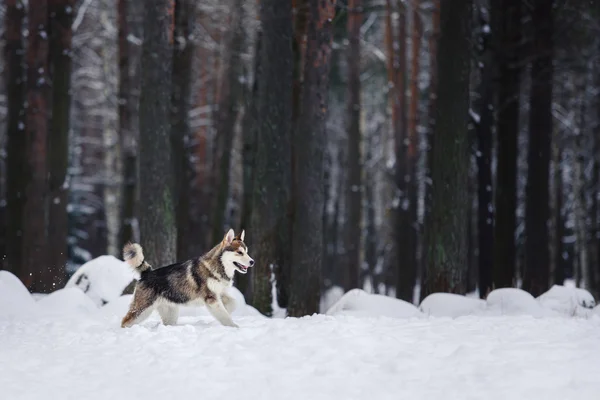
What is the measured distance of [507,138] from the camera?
16531 mm

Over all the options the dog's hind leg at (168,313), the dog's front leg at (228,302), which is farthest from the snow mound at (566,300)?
the dog's hind leg at (168,313)

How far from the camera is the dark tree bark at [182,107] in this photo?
1962 centimetres

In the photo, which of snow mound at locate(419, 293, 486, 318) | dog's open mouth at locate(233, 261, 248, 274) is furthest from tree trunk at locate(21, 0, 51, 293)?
snow mound at locate(419, 293, 486, 318)

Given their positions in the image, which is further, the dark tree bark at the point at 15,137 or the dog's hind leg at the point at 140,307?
the dark tree bark at the point at 15,137

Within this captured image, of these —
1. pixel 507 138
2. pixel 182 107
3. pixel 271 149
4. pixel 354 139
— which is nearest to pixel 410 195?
pixel 354 139

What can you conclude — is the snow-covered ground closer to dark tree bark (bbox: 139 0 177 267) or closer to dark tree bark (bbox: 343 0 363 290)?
dark tree bark (bbox: 139 0 177 267)

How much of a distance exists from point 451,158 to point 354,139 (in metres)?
10.5

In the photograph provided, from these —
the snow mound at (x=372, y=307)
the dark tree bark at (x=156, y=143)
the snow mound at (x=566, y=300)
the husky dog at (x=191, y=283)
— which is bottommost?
the snow mound at (x=566, y=300)

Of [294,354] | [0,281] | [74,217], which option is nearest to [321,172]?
[0,281]

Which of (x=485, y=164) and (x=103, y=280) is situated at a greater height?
(x=485, y=164)

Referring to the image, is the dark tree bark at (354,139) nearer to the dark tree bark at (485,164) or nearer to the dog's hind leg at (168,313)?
the dark tree bark at (485,164)

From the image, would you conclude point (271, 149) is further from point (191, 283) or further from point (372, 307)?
point (191, 283)

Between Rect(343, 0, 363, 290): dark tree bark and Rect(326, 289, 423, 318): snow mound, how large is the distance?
39.6 ft

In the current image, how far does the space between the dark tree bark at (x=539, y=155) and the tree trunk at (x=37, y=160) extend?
417 inches
